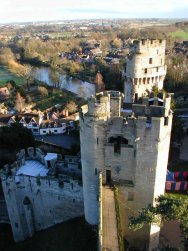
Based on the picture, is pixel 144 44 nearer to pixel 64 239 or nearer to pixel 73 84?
pixel 64 239

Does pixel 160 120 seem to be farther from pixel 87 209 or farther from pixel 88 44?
pixel 88 44

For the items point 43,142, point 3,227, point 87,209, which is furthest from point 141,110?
point 43,142

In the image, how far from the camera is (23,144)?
37.4 metres

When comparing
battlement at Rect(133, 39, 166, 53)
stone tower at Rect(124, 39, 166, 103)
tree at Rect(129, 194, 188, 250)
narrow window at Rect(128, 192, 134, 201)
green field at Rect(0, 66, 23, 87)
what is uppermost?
battlement at Rect(133, 39, 166, 53)

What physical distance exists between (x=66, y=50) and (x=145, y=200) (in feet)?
465

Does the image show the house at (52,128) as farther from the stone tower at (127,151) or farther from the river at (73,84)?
the stone tower at (127,151)

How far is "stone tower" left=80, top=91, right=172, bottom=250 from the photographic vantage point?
16953mm

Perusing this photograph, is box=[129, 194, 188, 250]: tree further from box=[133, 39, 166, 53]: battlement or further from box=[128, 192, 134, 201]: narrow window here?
box=[133, 39, 166, 53]: battlement

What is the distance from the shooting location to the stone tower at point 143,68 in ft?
110

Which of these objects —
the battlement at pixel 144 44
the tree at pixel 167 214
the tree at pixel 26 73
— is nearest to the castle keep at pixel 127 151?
the tree at pixel 167 214

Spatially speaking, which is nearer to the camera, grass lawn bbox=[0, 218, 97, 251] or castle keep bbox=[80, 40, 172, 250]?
castle keep bbox=[80, 40, 172, 250]

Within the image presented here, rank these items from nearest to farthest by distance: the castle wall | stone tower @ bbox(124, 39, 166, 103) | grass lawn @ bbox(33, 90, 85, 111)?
the castle wall
stone tower @ bbox(124, 39, 166, 103)
grass lawn @ bbox(33, 90, 85, 111)

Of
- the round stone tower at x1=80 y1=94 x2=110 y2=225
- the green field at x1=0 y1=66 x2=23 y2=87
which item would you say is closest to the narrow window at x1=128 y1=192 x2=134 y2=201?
the round stone tower at x1=80 y1=94 x2=110 y2=225

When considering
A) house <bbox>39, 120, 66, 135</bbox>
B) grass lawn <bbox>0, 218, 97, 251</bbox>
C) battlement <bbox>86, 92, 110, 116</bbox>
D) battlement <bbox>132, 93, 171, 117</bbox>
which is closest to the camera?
battlement <bbox>86, 92, 110, 116</bbox>
